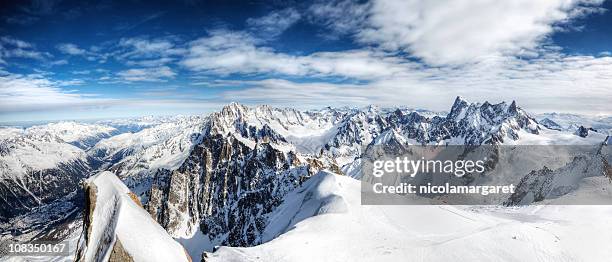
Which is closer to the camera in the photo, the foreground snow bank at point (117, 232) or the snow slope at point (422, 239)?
the foreground snow bank at point (117, 232)

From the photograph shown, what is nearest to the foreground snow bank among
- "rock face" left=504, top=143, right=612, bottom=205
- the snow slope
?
the snow slope

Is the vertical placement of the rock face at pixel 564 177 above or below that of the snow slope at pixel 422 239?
below

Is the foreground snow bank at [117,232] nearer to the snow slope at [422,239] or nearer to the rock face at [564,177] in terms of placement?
the snow slope at [422,239]

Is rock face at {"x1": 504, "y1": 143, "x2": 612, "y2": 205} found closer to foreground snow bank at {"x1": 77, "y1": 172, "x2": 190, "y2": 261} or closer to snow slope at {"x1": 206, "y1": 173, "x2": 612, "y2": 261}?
snow slope at {"x1": 206, "y1": 173, "x2": 612, "y2": 261}

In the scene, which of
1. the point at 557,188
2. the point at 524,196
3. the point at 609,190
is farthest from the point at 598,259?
the point at 524,196

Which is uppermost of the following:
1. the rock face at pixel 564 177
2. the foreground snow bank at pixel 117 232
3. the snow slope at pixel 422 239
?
the foreground snow bank at pixel 117 232

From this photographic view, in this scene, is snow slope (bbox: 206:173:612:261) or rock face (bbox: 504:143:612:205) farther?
rock face (bbox: 504:143:612:205)

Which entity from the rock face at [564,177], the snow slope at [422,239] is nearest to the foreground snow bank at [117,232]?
the snow slope at [422,239]

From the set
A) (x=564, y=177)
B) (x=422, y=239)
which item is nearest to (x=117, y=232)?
(x=422, y=239)

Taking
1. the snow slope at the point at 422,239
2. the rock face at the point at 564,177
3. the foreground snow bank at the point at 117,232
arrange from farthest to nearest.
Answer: the rock face at the point at 564,177
the snow slope at the point at 422,239
the foreground snow bank at the point at 117,232

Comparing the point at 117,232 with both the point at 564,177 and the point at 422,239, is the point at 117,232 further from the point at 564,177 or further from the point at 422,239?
the point at 564,177
